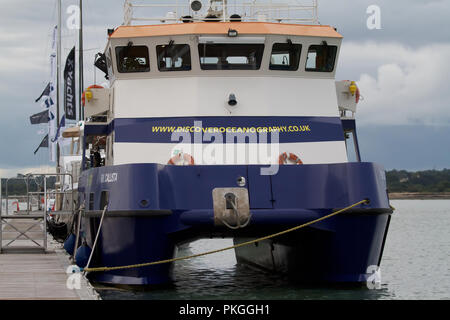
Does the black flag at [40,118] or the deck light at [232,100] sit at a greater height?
the black flag at [40,118]

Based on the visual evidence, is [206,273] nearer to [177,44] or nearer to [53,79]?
[177,44]

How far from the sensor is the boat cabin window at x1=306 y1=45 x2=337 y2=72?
14000 millimetres

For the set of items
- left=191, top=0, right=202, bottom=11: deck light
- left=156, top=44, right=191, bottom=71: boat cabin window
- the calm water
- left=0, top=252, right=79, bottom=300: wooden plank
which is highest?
left=191, top=0, right=202, bottom=11: deck light

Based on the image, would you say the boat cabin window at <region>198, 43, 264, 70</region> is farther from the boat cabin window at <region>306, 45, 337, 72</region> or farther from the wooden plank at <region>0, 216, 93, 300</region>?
the wooden plank at <region>0, 216, 93, 300</region>

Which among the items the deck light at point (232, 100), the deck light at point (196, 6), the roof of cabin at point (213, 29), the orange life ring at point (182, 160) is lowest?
the orange life ring at point (182, 160)

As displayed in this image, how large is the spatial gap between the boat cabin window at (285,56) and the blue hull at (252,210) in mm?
2585

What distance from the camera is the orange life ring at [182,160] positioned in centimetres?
1275

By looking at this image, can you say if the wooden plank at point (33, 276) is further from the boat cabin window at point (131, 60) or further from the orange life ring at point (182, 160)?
the boat cabin window at point (131, 60)

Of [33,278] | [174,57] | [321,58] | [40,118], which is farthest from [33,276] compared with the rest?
[40,118]

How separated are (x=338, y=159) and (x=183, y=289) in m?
3.76

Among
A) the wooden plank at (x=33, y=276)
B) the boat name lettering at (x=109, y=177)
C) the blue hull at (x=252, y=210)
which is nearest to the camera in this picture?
the wooden plank at (x=33, y=276)

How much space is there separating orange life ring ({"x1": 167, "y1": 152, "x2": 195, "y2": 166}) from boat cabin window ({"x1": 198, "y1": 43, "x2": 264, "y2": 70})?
1.78m

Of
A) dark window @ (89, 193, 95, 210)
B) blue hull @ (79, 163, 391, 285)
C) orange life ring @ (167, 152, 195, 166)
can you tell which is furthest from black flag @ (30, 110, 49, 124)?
blue hull @ (79, 163, 391, 285)

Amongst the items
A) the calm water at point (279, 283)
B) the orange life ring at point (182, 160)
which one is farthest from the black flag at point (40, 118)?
the orange life ring at point (182, 160)
